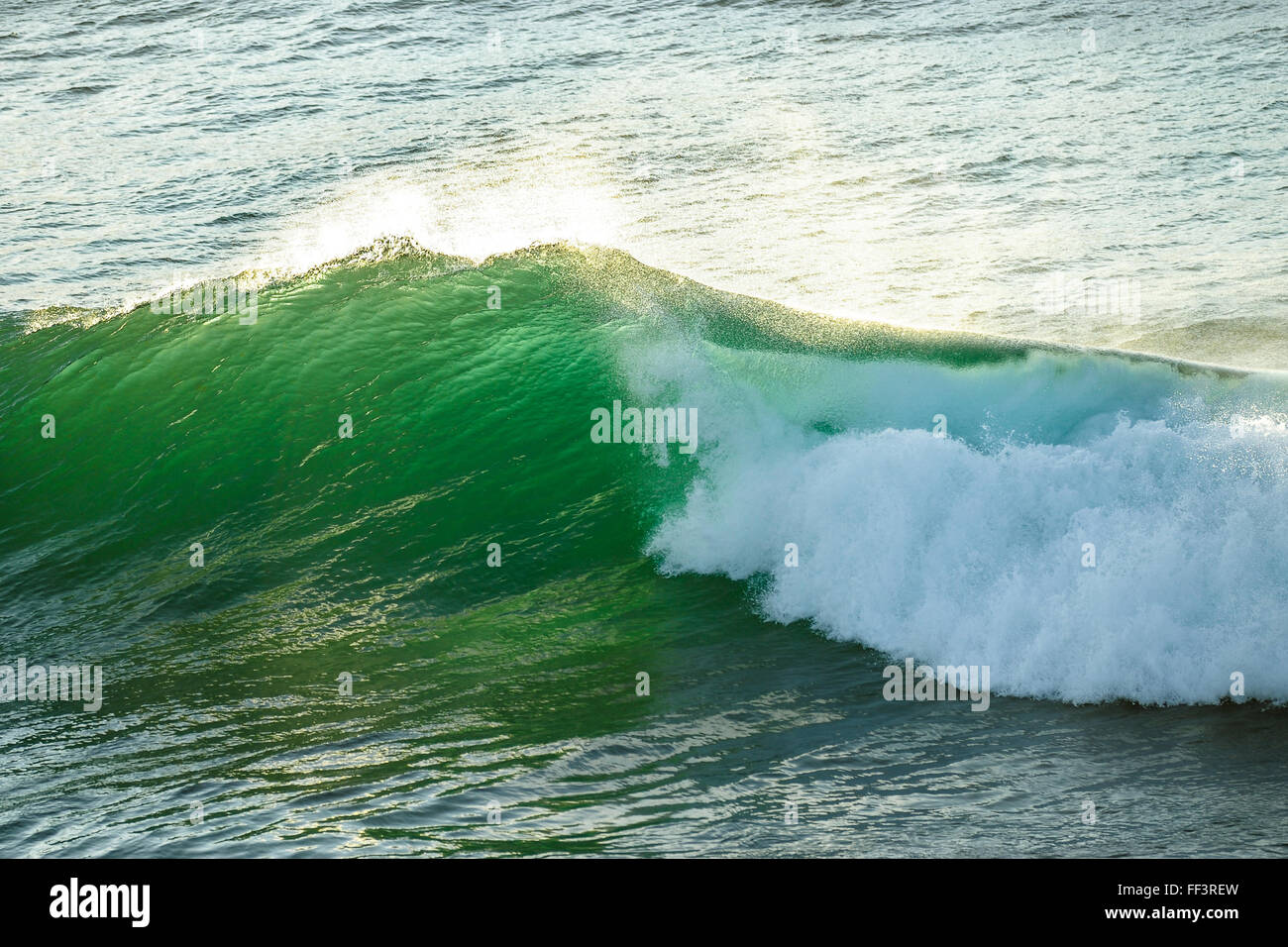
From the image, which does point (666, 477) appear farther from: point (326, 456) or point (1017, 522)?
point (326, 456)

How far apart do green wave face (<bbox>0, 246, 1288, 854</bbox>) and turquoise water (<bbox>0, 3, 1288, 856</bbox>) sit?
0.10ft

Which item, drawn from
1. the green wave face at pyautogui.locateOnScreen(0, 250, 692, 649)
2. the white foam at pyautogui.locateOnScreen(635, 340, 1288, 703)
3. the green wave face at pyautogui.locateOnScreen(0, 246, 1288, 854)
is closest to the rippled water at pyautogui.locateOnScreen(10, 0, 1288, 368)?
the green wave face at pyautogui.locateOnScreen(0, 250, 692, 649)

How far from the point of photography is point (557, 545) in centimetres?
868

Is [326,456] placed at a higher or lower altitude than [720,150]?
lower

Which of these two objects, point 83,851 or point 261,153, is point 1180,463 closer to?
point 83,851

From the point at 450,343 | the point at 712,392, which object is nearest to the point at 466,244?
the point at 450,343

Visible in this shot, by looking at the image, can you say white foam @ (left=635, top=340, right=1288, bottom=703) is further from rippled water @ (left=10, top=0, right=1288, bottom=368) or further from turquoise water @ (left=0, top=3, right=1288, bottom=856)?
rippled water @ (left=10, top=0, right=1288, bottom=368)

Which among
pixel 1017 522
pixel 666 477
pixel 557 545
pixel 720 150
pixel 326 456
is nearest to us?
pixel 1017 522

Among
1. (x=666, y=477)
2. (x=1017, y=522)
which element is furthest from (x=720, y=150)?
(x=1017, y=522)

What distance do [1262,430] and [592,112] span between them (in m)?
11.5

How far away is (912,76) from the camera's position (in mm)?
17484

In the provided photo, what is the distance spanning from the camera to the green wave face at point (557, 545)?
6.20m

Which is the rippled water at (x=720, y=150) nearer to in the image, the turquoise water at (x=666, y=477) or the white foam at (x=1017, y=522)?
the turquoise water at (x=666, y=477)

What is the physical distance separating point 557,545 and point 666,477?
93 centimetres
